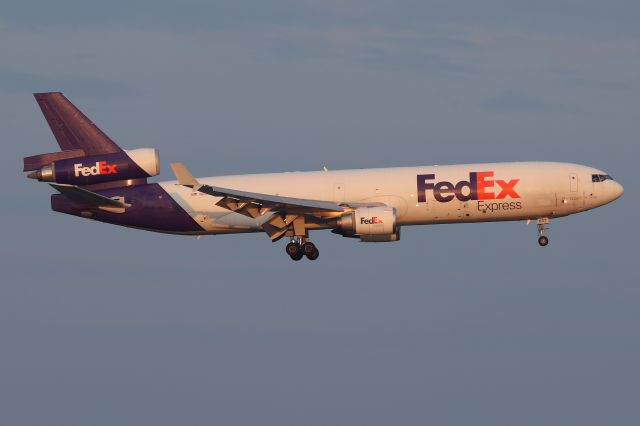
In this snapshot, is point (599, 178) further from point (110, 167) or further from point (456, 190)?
point (110, 167)

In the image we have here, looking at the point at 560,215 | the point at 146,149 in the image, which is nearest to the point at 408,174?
the point at 560,215

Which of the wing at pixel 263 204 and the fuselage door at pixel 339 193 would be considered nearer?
the wing at pixel 263 204

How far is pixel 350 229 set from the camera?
7938 cm

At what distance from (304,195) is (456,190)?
817 cm

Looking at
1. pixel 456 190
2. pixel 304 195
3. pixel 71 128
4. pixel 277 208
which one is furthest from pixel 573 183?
pixel 71 128

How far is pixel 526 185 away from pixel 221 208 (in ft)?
54.3

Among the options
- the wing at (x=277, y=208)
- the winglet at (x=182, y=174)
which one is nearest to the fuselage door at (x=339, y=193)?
the wing at (x=277, y=208)

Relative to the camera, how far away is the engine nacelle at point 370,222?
78562mm

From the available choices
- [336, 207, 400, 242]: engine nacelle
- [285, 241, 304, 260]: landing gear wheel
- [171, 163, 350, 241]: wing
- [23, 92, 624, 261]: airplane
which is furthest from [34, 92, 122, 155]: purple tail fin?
[336, 207, 400, 242]: engine nacelle

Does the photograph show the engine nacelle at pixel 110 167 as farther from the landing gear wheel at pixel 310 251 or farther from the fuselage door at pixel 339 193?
the fuselage door at pixel 339 193

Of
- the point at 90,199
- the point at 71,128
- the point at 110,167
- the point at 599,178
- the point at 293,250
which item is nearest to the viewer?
the point at 293,250

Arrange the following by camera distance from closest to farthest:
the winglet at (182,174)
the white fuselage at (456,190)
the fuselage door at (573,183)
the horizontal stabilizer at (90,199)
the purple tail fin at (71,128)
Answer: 1. the winglet at (182,174)
2. the horizontal stabilizer at (90,199)
3. the white fuselage at (456,190)
4. the fuselage door at (573,183)
5. the purple tail fin at (71,128)

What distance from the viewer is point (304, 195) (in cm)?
8212

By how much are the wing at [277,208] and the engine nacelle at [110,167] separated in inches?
190
